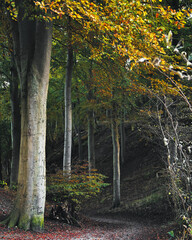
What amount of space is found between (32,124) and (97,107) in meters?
6.78

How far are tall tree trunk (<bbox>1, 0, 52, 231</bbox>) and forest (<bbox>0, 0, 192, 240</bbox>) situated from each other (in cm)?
2

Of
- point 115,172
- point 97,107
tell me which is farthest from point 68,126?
point 115,172

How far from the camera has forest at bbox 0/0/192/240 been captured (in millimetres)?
5438

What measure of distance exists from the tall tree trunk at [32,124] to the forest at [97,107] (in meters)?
0.02

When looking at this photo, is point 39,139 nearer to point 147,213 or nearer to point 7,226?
point 7,226

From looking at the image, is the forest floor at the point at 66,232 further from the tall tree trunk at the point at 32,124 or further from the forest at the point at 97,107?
the tall tree trunk at the point at 32,124

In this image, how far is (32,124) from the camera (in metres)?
6.35

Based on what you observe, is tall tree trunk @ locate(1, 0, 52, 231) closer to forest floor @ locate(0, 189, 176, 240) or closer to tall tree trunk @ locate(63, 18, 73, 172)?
forest floor @ locate(0, 189, 176, 240)

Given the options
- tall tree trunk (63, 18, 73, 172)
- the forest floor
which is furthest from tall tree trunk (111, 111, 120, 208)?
tall tree trunk (63, 18, 73, 172)

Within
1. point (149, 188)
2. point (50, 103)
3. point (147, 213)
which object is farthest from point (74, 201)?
point (50, 103)

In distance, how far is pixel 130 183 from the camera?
52.7 feet

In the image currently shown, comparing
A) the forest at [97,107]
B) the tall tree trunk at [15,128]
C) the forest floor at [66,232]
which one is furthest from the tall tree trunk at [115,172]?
the tall tree trunk at [15,128]

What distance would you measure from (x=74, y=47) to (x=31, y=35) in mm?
3954

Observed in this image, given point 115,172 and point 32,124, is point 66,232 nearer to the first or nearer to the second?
point 32,124
